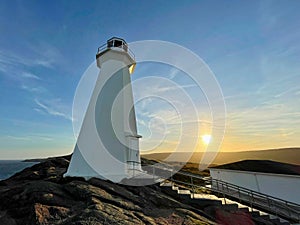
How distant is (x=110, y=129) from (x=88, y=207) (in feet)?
19.0

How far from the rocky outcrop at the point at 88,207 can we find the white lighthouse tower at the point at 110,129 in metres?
2.18

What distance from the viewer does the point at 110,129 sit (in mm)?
11625

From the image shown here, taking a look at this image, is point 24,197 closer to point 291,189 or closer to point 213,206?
point 213,206

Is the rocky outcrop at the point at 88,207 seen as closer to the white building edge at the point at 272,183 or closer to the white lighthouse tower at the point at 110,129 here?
the white lighthouse tower at the point at 110,129

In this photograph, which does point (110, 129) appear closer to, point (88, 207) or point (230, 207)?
point (88, 207)

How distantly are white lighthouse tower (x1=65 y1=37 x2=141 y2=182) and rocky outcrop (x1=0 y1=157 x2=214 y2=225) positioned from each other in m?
2.18

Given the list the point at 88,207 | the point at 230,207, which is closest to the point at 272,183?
the point at 230,207

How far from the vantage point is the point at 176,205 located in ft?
26.8

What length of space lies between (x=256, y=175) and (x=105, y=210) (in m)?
12.0

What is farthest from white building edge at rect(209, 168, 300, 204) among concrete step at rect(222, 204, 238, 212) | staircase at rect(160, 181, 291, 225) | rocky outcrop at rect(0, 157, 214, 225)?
rocky outcrop at rect(0, 157, 214, 225)

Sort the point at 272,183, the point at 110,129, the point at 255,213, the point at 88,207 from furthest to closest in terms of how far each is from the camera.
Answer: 1. the point at 272,183
2. the point at 110,129
3. the point at 255,213
4. the point at 88,207

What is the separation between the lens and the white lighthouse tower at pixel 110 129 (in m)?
10.9

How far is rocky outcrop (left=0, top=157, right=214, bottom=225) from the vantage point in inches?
222

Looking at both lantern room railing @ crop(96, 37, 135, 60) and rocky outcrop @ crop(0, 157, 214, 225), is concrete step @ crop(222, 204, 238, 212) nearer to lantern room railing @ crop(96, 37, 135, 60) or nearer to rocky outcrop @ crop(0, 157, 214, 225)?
rocky outcrop @ crop(0, 157, 214, 225)
